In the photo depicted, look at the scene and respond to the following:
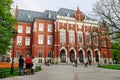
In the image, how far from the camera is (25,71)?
56.1 ft

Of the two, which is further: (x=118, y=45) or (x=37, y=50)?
(x=37, y=50)

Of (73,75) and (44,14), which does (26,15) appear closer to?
(44,14)

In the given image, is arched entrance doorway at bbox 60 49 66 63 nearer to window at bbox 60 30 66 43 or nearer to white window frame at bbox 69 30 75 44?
window at bbox 60 30 66 43

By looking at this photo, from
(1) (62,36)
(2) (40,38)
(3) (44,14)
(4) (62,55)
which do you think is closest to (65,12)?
(3) (44,14)

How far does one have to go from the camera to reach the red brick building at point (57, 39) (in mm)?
50219

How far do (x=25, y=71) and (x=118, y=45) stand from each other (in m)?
15.0

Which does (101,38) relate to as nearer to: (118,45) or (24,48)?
(118,45)

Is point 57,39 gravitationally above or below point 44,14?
below

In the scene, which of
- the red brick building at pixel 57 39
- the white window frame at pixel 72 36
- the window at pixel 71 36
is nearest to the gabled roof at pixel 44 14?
the red brick building at pixel 57 39

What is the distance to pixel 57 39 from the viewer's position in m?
49.7

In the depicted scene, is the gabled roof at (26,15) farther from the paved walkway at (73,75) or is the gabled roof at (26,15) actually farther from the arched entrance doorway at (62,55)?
the paved walkway at (73,75)

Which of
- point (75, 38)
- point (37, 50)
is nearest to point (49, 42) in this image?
point (37, 50)

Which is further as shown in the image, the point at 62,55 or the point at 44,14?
the point at 44,14

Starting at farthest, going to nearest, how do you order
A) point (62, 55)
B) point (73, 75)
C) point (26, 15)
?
point (26, 15) → point (62, 55) → point (73, 75)
